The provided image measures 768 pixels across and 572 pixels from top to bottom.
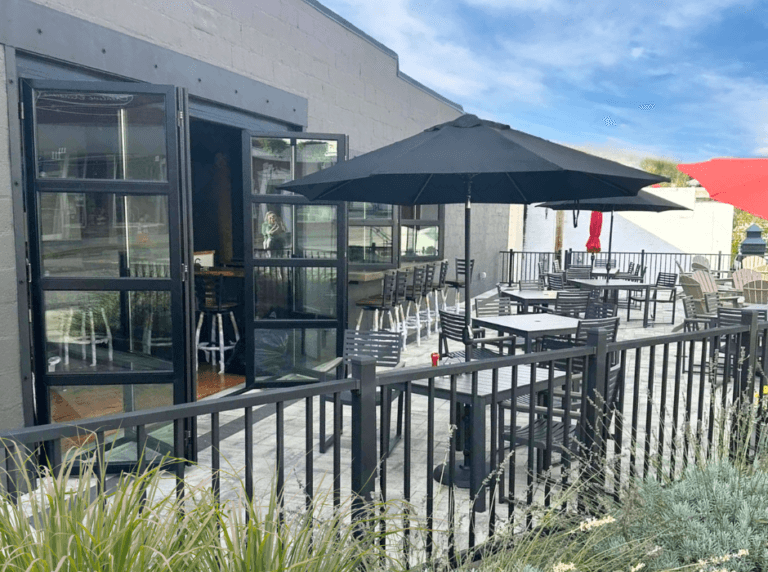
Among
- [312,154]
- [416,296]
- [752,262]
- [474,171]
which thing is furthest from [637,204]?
[752,262]

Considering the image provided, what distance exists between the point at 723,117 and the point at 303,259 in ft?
418

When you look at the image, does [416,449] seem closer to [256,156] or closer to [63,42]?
[256,156]

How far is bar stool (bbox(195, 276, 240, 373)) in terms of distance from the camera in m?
7.22

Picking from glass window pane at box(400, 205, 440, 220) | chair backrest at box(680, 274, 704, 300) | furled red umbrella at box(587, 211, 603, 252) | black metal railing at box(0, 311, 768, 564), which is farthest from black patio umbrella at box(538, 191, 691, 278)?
furled red umbrella at box(587, 211, 603, 252)

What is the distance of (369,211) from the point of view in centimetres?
897

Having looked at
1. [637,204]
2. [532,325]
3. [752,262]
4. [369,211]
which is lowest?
[532,325]

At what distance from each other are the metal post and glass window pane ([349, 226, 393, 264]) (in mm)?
6469

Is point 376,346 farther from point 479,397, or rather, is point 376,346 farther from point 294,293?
point 479,397

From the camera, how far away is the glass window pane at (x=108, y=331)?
4.07 meters

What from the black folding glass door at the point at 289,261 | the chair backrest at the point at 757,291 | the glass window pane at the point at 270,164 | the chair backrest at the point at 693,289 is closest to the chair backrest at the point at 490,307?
the black folding glass door at the point at 289,261

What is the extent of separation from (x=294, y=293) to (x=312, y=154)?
4.29ft

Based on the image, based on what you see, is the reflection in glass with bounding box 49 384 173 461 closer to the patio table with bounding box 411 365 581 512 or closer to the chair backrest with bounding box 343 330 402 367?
the chair backrest with bounding box 343 330 402 367

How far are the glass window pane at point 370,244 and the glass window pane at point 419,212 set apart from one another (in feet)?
2.34

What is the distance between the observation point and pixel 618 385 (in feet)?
11.5
